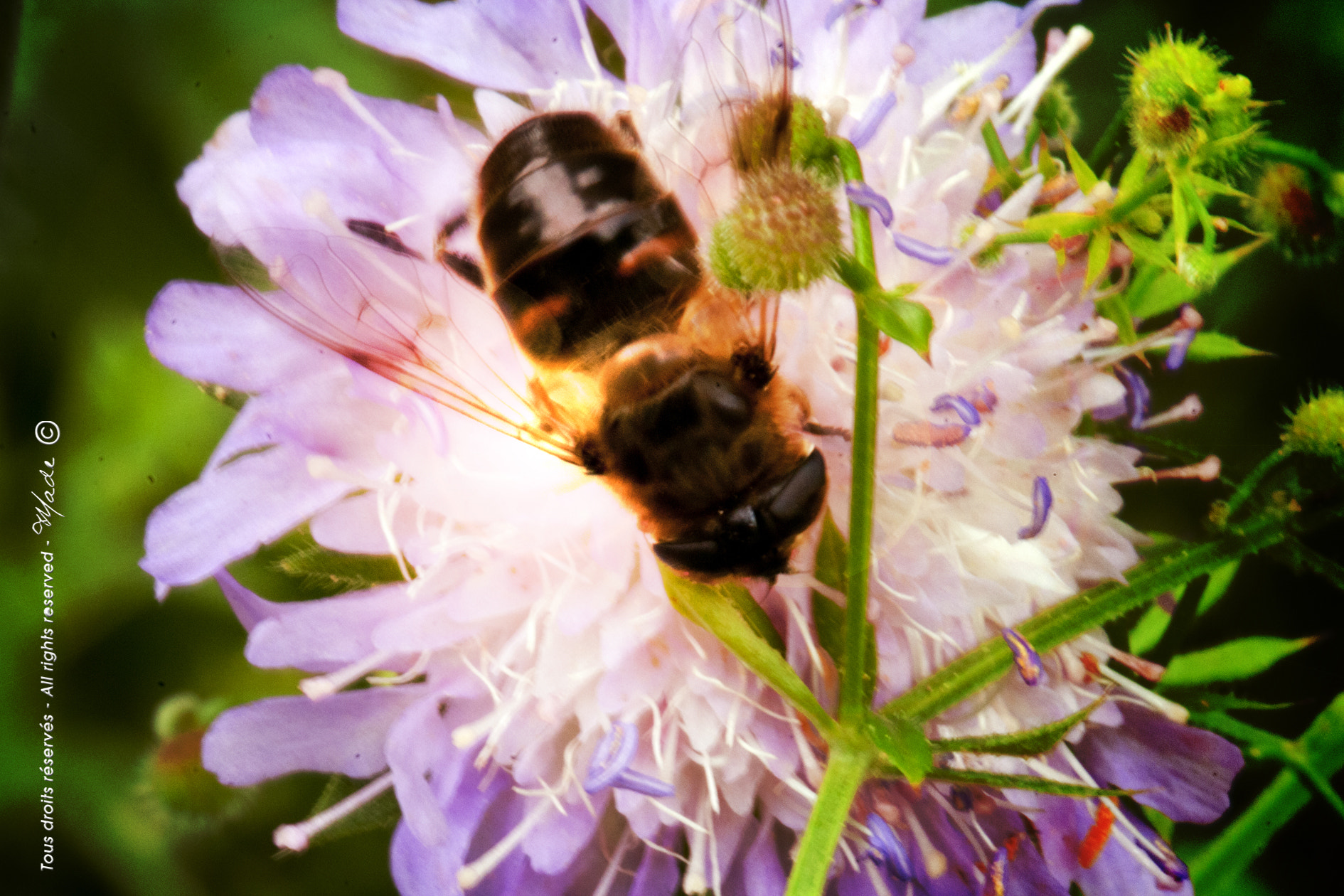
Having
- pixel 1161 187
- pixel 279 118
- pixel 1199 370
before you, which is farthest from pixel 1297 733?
pixel 279 118

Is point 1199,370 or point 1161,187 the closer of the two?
point 1161,187

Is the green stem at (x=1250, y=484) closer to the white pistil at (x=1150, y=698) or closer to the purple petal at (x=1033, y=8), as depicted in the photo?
the white pistil at (x=1150, y=698)

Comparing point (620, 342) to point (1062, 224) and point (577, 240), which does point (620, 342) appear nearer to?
point (577, 240)

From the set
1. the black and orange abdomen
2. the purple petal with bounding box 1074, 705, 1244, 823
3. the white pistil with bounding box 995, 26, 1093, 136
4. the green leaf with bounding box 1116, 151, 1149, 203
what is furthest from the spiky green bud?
the purple petal with bounding box 1074, 705, 1244, 823

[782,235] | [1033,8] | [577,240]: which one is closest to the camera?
[782,235]

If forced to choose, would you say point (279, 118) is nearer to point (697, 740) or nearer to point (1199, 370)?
point (697, 740)
